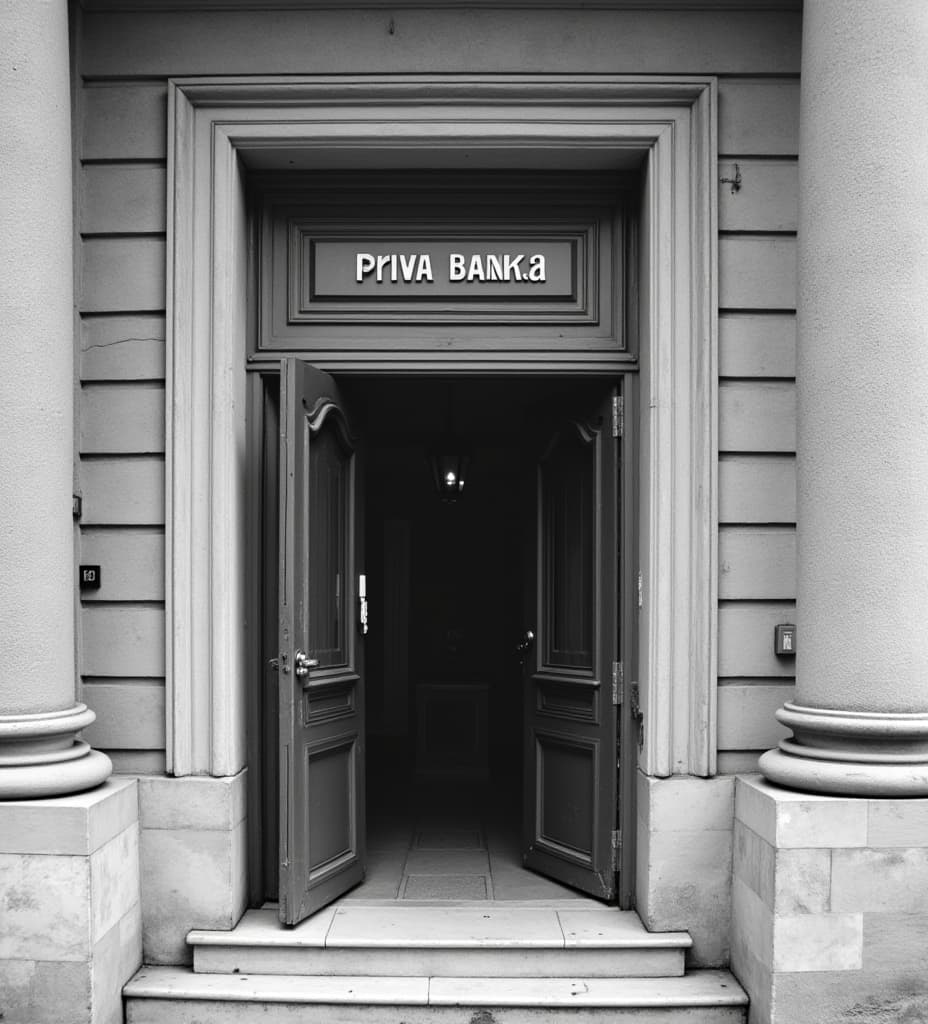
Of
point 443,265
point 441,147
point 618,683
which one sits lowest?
point 618,683

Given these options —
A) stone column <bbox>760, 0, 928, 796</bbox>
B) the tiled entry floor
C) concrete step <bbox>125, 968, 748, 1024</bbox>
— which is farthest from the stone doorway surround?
the tiled entry floor

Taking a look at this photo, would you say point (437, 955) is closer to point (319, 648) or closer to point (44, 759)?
point (319, 648)

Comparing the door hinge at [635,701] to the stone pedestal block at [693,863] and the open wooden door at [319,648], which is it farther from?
the open wooden door at [319,648]

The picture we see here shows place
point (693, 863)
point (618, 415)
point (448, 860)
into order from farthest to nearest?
point (448, 860)
point (618, 415)
point (693, 863)

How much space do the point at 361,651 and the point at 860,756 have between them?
2663 millimetres

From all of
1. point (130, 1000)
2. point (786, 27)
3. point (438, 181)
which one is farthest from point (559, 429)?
point (130, 1000)

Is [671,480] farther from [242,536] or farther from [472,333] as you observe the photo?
[242,536]

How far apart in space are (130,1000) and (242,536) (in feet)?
7.13

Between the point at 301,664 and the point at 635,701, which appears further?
the point at 635,701

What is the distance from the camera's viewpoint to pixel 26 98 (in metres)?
4.23

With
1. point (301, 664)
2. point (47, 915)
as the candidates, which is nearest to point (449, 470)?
point (301, 664)

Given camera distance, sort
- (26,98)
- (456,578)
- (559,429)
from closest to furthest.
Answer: (26,98)
(559,429)
(456,578)

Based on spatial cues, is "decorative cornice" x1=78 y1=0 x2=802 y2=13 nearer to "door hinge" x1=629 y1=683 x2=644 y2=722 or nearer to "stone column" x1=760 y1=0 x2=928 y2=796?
"stone column" x1=760 y1=0 x2=928 y2=796

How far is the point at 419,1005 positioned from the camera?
4.38m
